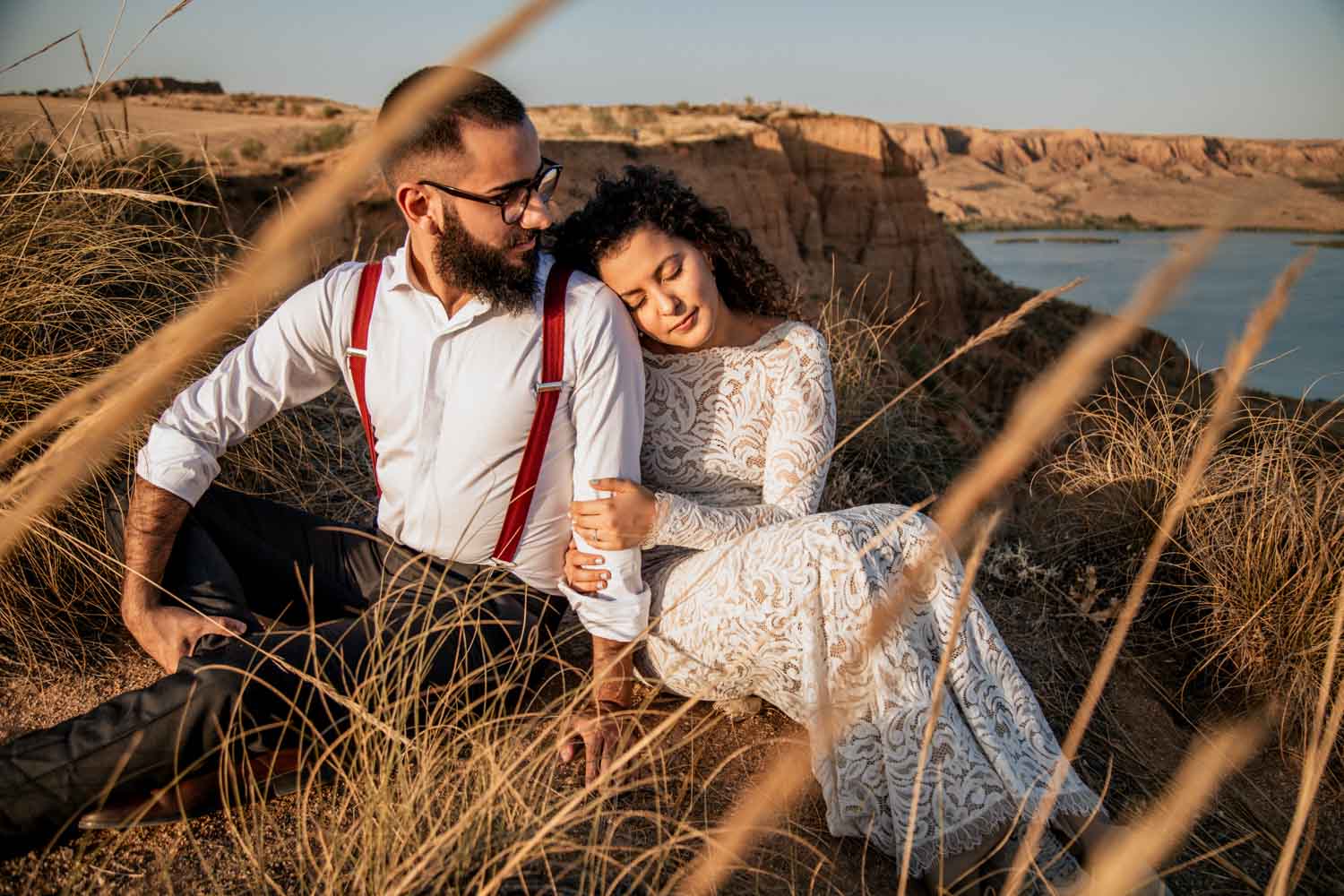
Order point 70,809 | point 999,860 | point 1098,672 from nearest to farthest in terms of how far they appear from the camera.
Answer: point 1098,672 < point 70,809 < point 999,860

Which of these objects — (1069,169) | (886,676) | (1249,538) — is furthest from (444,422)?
(1069,169)

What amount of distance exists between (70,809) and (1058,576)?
10.9 ft

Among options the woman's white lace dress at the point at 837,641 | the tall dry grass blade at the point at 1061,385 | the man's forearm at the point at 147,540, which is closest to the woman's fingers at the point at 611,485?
the woman's white lace dress at the point at 837,641

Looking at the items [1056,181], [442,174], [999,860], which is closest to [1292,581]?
[999,860]

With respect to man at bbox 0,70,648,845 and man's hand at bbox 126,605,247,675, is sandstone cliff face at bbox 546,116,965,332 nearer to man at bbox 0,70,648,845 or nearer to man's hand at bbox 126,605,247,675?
man at bbox 0,70,648,845

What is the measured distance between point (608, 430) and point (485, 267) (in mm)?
524

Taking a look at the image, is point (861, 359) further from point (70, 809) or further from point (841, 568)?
point (70, 809)

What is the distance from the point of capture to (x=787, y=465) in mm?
2344

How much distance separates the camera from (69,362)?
3039 mm

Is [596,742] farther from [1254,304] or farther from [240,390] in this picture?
[1254,304]

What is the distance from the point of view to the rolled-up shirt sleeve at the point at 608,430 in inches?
88.2

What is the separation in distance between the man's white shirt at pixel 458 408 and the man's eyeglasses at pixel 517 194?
0.21m

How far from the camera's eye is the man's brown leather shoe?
1.80 meters

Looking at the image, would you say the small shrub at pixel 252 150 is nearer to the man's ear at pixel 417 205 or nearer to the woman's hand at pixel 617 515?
the man's ear at pixel 417 205
